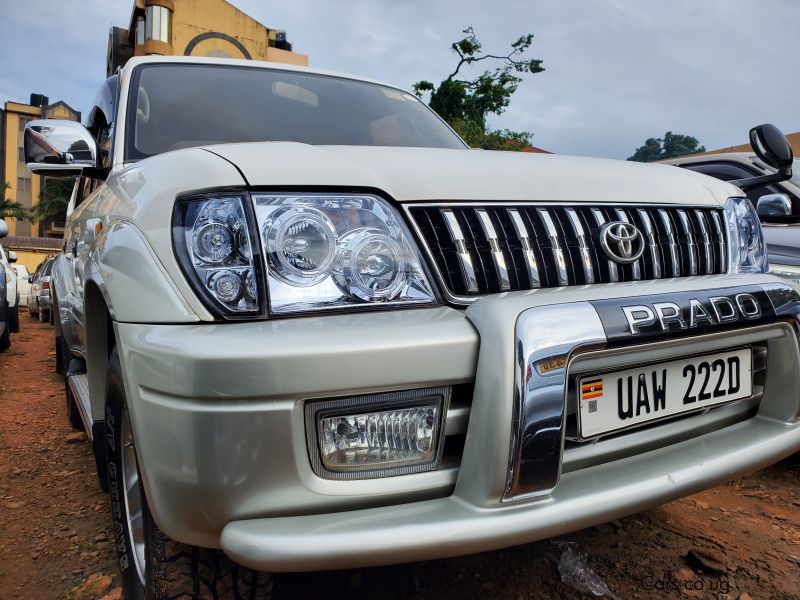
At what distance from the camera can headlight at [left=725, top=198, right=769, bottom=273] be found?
192cm

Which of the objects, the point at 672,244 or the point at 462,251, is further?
the point at 672,244

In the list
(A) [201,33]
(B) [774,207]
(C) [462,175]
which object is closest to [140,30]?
(A) [201,33]

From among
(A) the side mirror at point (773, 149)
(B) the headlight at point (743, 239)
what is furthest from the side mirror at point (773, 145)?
(B) the headlight at point (743, 239)

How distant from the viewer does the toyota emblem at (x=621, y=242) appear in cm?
159

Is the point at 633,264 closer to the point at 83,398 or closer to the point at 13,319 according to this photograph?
the point at 83,398

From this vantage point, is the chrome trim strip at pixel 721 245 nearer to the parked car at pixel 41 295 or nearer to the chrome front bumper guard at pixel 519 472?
the chrome front bumper guard at pixel 519 472

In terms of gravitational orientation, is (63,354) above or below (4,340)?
above

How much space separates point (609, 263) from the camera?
5.22 feet

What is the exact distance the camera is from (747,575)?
6.53ft

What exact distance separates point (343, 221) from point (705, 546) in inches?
70.0

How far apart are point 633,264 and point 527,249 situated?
0.33m

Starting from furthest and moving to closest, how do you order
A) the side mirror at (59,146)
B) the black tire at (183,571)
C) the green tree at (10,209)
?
the green tree at (10,209)
the side mirror at (59,146)
the black tire at (183,571)

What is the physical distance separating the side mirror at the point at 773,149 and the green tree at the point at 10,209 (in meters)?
40.5

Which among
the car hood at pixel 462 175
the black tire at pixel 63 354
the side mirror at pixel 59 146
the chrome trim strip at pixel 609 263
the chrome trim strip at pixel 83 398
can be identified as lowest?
the black tire at pixel 63 354
